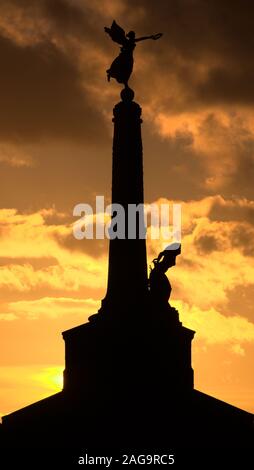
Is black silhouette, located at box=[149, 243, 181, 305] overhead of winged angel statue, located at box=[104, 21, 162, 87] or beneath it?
beneath

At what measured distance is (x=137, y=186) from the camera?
32.8 meters

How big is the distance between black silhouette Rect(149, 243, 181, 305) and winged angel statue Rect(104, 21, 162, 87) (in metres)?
5.87

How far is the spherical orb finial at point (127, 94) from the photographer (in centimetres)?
3375

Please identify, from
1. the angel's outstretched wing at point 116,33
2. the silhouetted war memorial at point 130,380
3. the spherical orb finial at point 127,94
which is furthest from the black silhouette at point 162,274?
the angel's outstretched wing at point 116,33

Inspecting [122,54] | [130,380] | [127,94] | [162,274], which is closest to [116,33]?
[122,54]

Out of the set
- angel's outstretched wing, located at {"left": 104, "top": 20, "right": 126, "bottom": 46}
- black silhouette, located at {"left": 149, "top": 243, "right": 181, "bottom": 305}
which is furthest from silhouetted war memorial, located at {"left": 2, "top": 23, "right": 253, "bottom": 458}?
angel's outstretched wing, located at {"left": 104, "top": 20, "right": 126, "bottom": 46}

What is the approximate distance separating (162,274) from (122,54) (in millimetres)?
7557

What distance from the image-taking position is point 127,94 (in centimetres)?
3378

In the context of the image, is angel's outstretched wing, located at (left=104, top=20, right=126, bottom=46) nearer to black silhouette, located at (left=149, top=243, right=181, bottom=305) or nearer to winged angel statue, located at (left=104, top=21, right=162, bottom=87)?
winged angel statue, located at (left=104, top=21, right=162, bottom=87)

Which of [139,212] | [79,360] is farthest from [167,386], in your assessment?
[139,212]

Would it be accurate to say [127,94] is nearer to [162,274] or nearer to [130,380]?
[162,274]

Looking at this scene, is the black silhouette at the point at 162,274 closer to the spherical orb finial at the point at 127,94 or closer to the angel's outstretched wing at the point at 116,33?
the spherical orb finial at the point at 127,94

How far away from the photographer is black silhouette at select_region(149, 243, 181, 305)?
32.4 meters

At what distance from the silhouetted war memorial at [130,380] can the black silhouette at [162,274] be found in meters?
0.03
